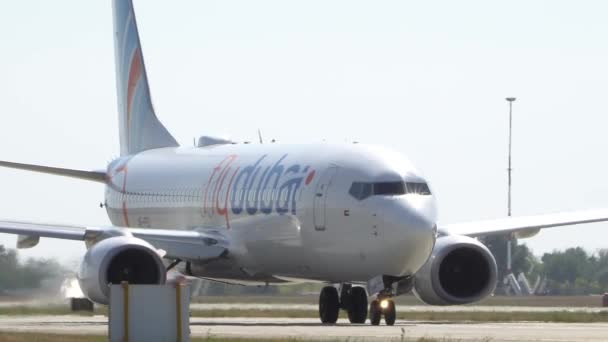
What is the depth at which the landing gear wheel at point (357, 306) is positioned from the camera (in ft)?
129

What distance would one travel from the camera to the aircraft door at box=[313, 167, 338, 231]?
3753 cm

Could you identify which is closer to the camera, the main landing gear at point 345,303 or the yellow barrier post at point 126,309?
the yellow barrier post at point 126,309

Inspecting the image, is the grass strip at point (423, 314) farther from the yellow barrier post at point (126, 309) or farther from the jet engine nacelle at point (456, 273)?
the yellow barrier post at point (126, 309)

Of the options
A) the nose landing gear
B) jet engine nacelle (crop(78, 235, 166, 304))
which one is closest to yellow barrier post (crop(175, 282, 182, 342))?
the nose landing gear

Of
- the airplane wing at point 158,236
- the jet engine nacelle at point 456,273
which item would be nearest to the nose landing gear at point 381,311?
the jet engine nacelle at point 456,273

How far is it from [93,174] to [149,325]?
2823cm

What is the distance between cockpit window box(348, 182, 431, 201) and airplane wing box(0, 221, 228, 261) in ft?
21.1

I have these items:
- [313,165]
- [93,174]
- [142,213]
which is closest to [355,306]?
[313,165]

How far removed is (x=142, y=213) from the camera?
164 ft

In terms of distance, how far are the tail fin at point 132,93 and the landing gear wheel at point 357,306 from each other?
14782 mm

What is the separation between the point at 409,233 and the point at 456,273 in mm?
4179

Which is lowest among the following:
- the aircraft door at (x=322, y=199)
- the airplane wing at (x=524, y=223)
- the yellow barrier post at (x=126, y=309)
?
the yellow barrier post at (x=126, y=309)

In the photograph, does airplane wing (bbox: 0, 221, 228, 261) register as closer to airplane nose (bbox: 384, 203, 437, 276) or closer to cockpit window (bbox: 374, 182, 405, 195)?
cockpit window (bbox: 374, 182, 405, 195)

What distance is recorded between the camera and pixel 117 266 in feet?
127
